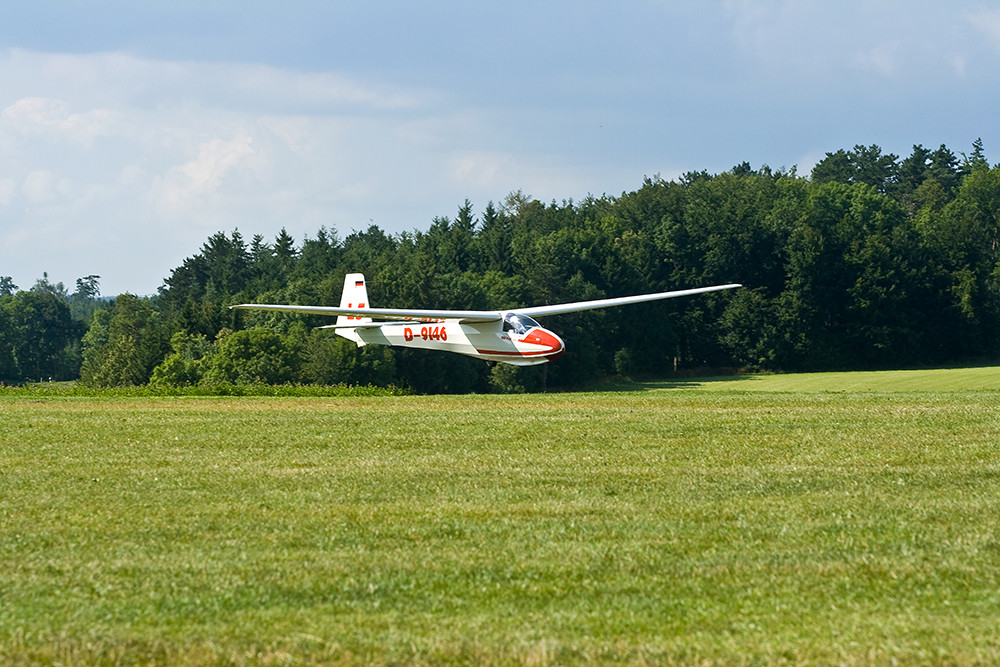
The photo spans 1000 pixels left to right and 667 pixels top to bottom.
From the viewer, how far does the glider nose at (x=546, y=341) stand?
3397cm

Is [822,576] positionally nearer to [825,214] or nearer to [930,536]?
[930,536]

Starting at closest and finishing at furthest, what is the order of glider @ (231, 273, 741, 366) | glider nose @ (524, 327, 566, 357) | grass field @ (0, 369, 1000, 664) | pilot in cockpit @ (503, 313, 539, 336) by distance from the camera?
grass field @ (0, 369, 1000, 664) → glider nose @ (524, 327, 566, 357) → glider @ (231, 273, 741, 366) → pilot in cockpit @ (503, 313, 539, 336)

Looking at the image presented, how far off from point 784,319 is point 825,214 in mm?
13075

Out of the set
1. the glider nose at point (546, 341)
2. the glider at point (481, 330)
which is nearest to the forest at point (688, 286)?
the glider at point (481, 330)

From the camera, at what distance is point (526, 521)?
10.1m

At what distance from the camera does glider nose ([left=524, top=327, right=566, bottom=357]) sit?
34.0 metres

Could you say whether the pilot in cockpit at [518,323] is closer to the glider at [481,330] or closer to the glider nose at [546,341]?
the glider at [481,330]

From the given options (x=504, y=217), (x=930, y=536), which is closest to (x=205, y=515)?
(x=930, y=536)

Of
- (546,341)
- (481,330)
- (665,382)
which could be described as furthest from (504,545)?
(665,382)

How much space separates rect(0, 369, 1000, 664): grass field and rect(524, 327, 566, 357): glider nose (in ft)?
52.9

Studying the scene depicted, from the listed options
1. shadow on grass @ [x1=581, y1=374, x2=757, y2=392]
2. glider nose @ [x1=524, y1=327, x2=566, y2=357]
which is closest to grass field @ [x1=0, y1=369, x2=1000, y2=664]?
glider nose @ [x1=524, y1=327, x2=566, y2=357]

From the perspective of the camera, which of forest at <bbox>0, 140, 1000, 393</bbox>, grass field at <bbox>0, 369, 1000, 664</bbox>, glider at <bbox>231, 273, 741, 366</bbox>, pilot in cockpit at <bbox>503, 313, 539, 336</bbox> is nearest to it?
grass field at <bbox>0, 369, 1000, 664</bbox>

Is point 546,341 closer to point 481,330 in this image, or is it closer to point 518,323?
point 518,323

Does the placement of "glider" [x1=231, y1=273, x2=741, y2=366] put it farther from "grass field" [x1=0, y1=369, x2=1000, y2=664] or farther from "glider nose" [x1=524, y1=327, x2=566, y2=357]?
"grass field" [x1=0, y1=369, x2=1000, y2=664]
